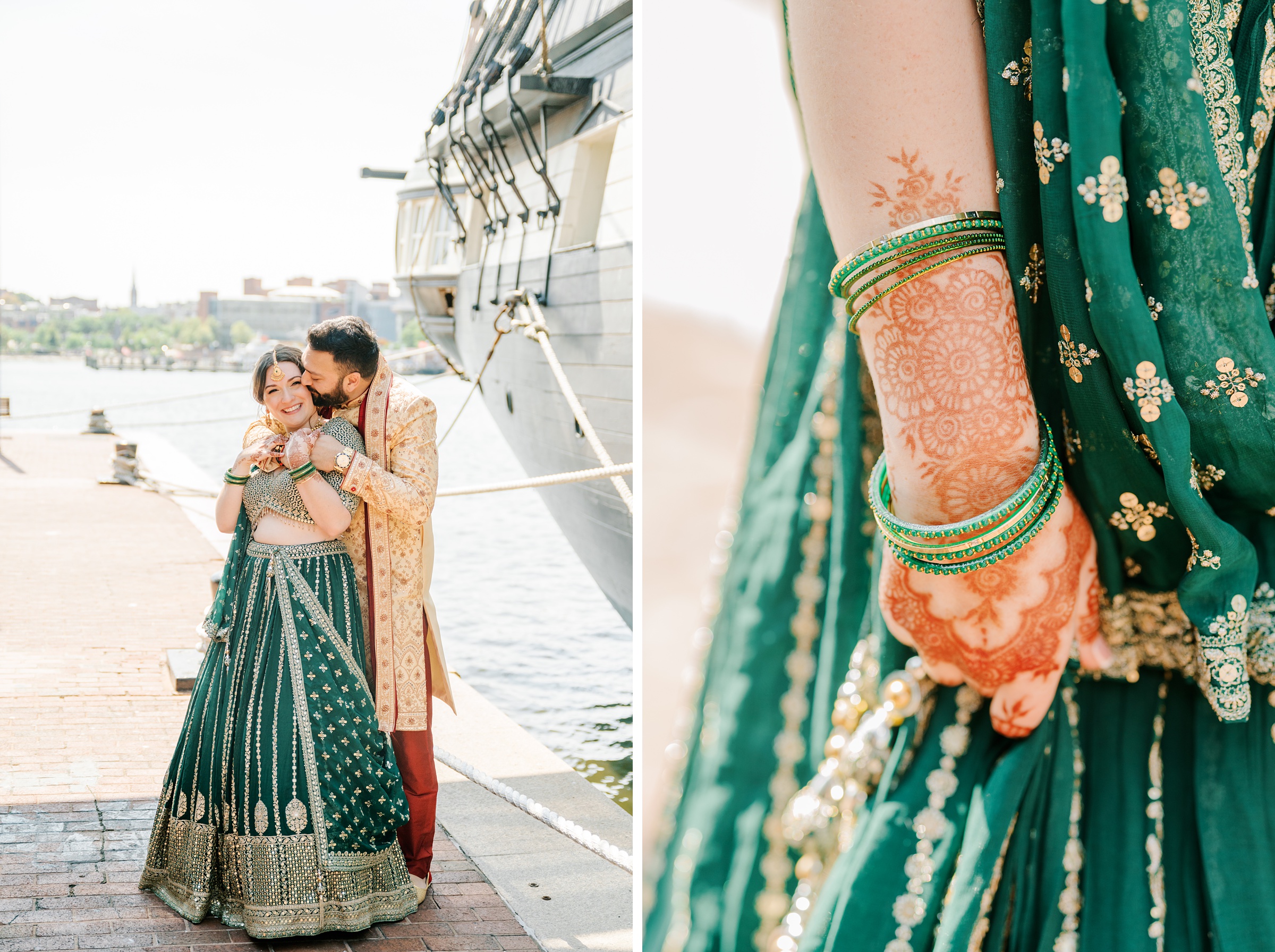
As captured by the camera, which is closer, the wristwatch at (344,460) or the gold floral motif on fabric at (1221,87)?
the gold floral motif on fabric at (1221,87)

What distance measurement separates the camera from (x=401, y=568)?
9.68 ft

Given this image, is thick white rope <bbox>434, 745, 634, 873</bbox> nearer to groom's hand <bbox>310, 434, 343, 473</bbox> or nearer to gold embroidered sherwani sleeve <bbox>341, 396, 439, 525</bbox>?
gold embroidered sherwani sleeve <bbox>341, 396, 439, 525</bbox>

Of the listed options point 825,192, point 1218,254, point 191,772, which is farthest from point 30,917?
point 1218,254

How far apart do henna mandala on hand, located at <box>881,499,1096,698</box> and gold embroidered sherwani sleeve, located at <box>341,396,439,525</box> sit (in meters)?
2.01

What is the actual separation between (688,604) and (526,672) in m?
7.33

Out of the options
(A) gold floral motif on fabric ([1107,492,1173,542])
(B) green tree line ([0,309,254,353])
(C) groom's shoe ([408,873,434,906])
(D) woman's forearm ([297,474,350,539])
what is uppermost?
(B) green tree line ([0,309,254,353])

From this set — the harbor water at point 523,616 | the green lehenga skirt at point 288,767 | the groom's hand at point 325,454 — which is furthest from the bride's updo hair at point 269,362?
the harbor water at point 523,616

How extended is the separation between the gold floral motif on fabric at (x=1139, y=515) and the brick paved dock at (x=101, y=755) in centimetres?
243

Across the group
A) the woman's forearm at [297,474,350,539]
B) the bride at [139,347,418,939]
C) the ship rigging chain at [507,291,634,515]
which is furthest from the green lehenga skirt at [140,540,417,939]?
the ship rigging chain at [507,291,634,515]

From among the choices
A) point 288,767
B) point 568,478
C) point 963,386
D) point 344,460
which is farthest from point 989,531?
point 568,478

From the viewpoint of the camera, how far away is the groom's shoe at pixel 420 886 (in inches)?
122

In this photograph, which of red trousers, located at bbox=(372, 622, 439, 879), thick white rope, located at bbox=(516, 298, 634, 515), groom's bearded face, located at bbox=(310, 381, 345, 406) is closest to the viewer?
groom's bearded face, located at bbox=(310, 381, 345, 406)

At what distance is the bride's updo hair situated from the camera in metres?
2.88

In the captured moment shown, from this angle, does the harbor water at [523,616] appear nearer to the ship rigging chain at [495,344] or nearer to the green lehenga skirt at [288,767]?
the ship rigging chain at [495,344]
